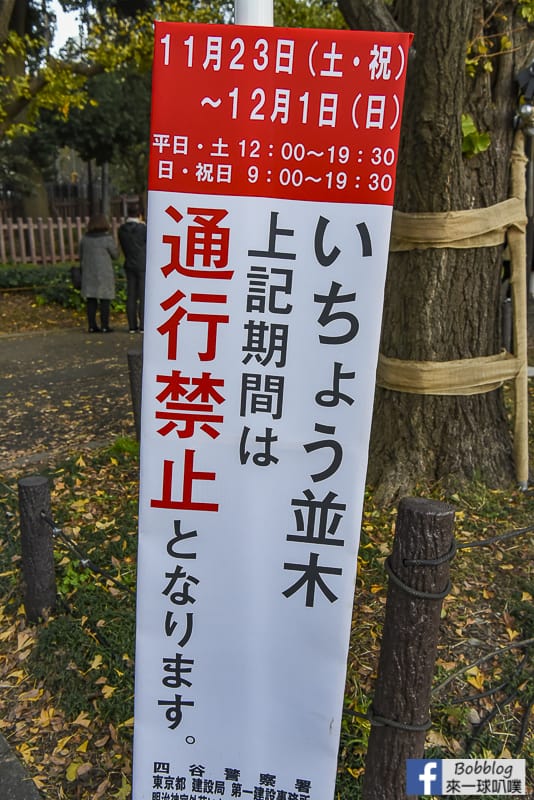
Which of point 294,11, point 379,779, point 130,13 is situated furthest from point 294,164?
point 130,13

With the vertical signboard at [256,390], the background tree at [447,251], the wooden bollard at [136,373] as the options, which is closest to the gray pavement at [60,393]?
the wooden bollard at [136,373]

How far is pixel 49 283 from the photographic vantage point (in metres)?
12.1

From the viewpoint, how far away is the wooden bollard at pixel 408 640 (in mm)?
1871

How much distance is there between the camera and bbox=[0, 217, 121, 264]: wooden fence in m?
13.8

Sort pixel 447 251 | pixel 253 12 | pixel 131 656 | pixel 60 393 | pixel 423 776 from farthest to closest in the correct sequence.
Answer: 1. pixel 60 393
2. pixel 447 251
3. pixel 131 656
4. pixel 423 776
5. pixel 253 12

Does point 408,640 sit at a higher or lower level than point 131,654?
higher

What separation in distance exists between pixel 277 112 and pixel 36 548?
2465mm

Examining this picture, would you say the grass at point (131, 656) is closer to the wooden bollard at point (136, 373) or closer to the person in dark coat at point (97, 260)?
the wooden bollard at point (136, 373)

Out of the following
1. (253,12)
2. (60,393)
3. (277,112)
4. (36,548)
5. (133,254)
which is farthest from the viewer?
(133,254)

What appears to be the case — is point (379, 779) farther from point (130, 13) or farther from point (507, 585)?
point (130, 13)

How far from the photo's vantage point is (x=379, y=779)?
2127mm

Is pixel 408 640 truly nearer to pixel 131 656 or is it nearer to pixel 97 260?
pixel 131 656

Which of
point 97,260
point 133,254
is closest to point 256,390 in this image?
point 133,254

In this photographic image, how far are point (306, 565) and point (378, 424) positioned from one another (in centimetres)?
211
